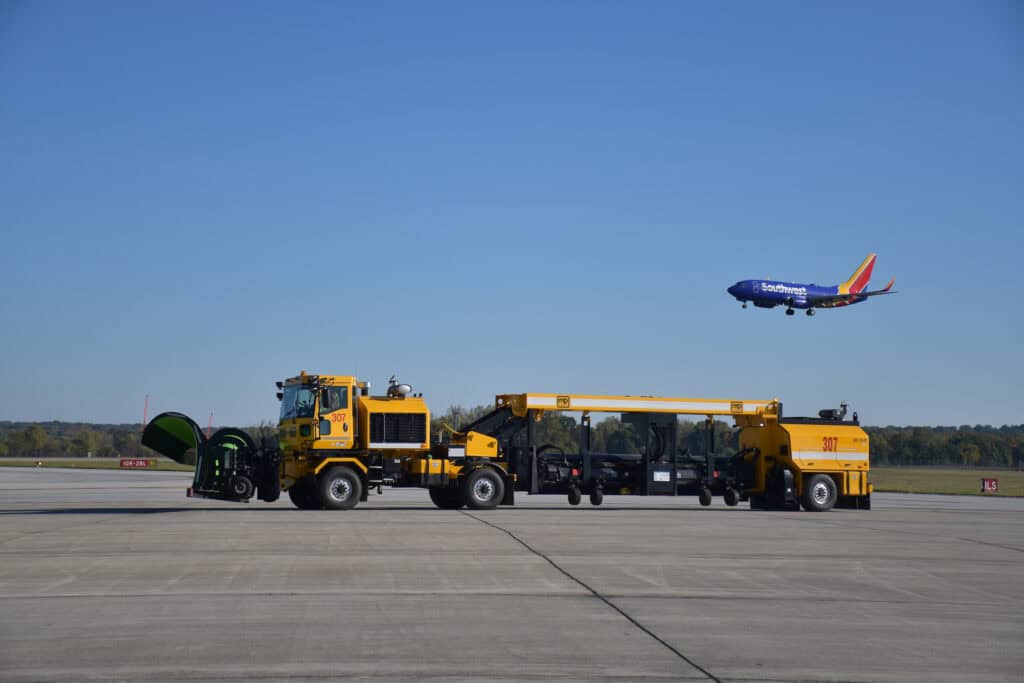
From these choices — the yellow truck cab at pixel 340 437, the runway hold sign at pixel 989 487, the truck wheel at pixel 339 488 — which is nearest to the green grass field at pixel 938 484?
the runway hold sign at pixel 989 487

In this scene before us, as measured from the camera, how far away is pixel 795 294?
286ft

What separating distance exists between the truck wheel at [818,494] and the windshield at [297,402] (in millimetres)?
14311

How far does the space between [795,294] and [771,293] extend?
3.27 meters

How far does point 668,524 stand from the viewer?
2516cm

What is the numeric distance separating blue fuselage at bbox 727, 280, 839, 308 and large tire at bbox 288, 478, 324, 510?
6090cm

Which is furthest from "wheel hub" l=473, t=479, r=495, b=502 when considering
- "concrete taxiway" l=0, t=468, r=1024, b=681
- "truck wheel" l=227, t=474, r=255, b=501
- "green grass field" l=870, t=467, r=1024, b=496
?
"green grass field" l=870, t=467, r=1024, b=496

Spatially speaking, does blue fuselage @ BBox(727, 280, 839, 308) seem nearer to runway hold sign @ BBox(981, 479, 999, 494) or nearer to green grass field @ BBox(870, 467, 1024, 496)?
green grass field @ BBox(870, 467, 1024, 496)

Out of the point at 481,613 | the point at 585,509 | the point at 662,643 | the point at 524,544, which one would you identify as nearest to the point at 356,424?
the point at 585,509

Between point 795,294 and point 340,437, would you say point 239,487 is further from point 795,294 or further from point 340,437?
point 795,294

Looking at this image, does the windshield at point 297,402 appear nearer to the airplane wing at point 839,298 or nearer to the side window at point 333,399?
the side window at point 333,399

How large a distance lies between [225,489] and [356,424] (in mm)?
3634

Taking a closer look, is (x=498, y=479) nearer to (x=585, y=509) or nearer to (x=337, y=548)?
(x=585, y=509)

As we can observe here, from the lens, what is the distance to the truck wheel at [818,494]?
3147cm

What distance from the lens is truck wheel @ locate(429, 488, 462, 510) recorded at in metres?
30.0
